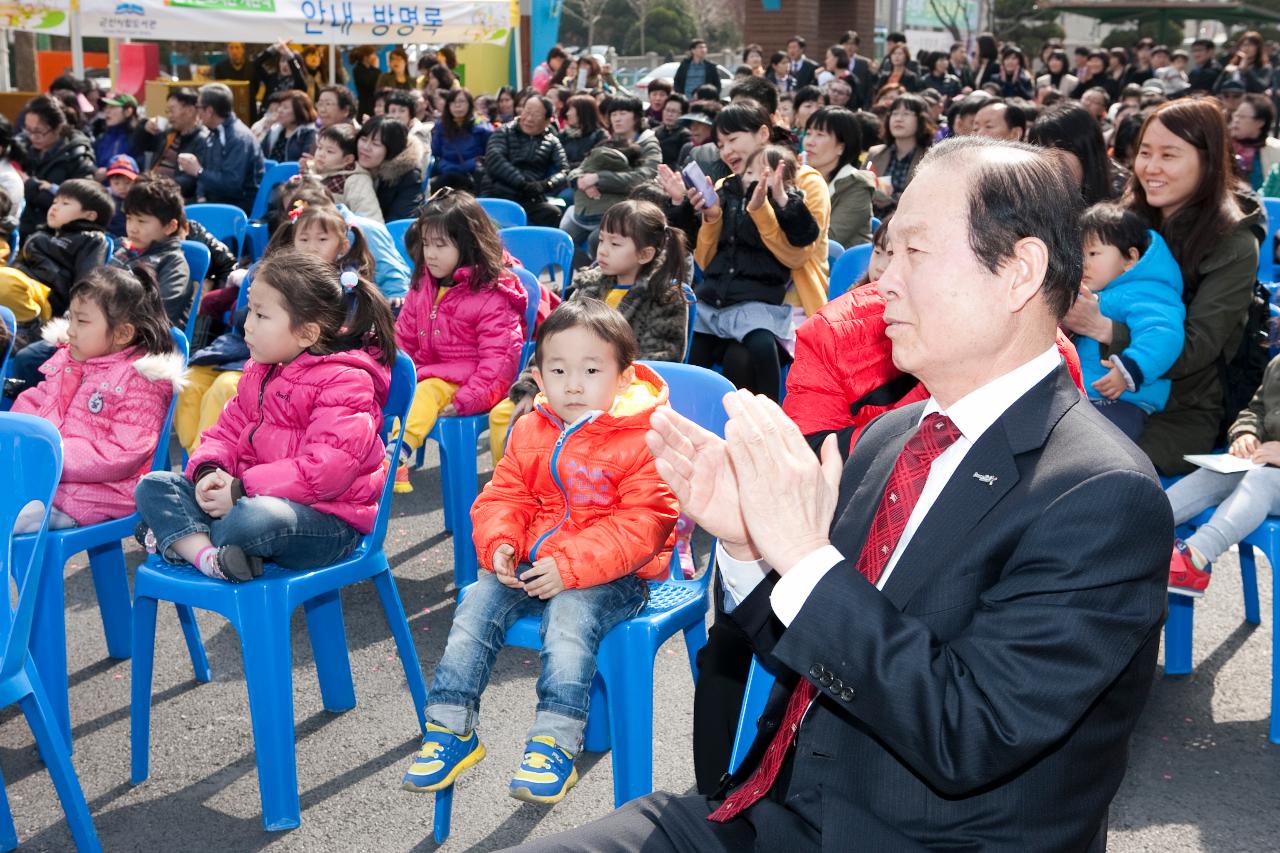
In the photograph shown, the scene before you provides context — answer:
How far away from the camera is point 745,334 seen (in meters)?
4.90

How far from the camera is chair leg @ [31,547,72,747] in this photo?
10.5 ft

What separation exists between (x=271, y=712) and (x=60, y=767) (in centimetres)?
43

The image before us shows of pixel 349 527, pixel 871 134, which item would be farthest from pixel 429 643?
pixel 871 134

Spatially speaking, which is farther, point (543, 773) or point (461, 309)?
point (461, 309)

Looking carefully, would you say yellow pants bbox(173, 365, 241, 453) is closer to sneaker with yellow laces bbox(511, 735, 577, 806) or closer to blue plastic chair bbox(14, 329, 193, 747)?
blue plastic chair bbox(14, 329, 193, 747)

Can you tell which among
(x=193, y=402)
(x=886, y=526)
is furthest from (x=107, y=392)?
(x=886, y=526)

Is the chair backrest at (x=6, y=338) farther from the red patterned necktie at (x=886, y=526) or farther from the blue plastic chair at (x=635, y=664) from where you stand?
the red patterned necktie at (x=886, y=526)

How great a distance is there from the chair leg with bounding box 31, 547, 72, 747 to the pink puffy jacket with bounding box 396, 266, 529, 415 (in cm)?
155

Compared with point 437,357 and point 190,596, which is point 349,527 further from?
point 437,357

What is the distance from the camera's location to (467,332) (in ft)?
15.1

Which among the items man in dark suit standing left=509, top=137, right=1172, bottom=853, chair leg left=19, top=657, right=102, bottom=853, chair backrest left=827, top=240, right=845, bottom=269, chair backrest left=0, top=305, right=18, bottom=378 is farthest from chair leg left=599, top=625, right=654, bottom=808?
chair backrest left=827, top=240, right=845, bottom=269

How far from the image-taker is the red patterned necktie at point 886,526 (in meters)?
1.67

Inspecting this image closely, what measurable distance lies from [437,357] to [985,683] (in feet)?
11.4

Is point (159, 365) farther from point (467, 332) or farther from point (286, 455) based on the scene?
point (467, 332)
